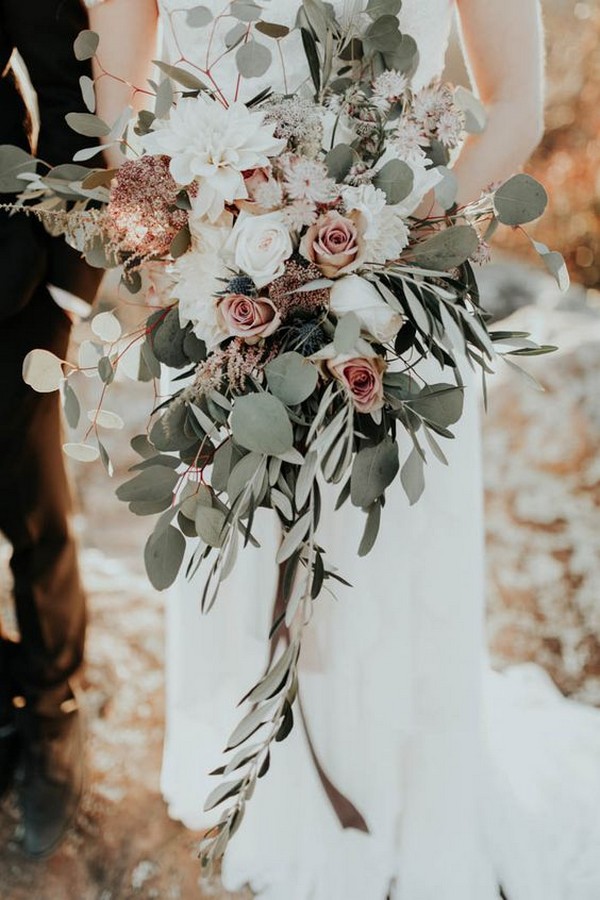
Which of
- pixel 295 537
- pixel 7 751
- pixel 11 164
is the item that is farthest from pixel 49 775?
pixel 11 164

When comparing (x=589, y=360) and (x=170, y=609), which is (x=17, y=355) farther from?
(x=589, y=360)

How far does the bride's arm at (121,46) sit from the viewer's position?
124 centimetres

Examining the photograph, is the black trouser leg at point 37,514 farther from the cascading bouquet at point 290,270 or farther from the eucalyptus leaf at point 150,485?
the eucalyptus leaf at point 150,485

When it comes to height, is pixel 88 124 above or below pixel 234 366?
above

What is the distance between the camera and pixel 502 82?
4.03 feet

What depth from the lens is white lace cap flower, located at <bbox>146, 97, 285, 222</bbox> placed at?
2.74ft

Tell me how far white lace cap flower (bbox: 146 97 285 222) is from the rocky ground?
1320mm

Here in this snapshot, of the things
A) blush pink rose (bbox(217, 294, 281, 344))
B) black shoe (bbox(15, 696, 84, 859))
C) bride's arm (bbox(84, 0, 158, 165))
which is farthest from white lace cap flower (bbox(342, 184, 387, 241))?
black shoe (bbox(15, 696, 84, 859))

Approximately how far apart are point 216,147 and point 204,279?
14 cm

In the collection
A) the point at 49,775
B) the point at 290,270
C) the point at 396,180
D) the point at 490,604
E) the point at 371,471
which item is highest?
the point at 396,180

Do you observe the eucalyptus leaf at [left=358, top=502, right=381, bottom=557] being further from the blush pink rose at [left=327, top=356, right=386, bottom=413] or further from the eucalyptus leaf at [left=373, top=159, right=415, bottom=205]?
the eucalyptus leaf at [left=373, top=159, right=415, bottom=205]

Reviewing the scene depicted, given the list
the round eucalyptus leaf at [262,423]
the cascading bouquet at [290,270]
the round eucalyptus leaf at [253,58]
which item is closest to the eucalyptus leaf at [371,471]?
the cascading bouquet at [290,270]

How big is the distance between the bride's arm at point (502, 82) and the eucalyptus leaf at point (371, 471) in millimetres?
514

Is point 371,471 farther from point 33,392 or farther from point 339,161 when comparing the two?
point 33,392
